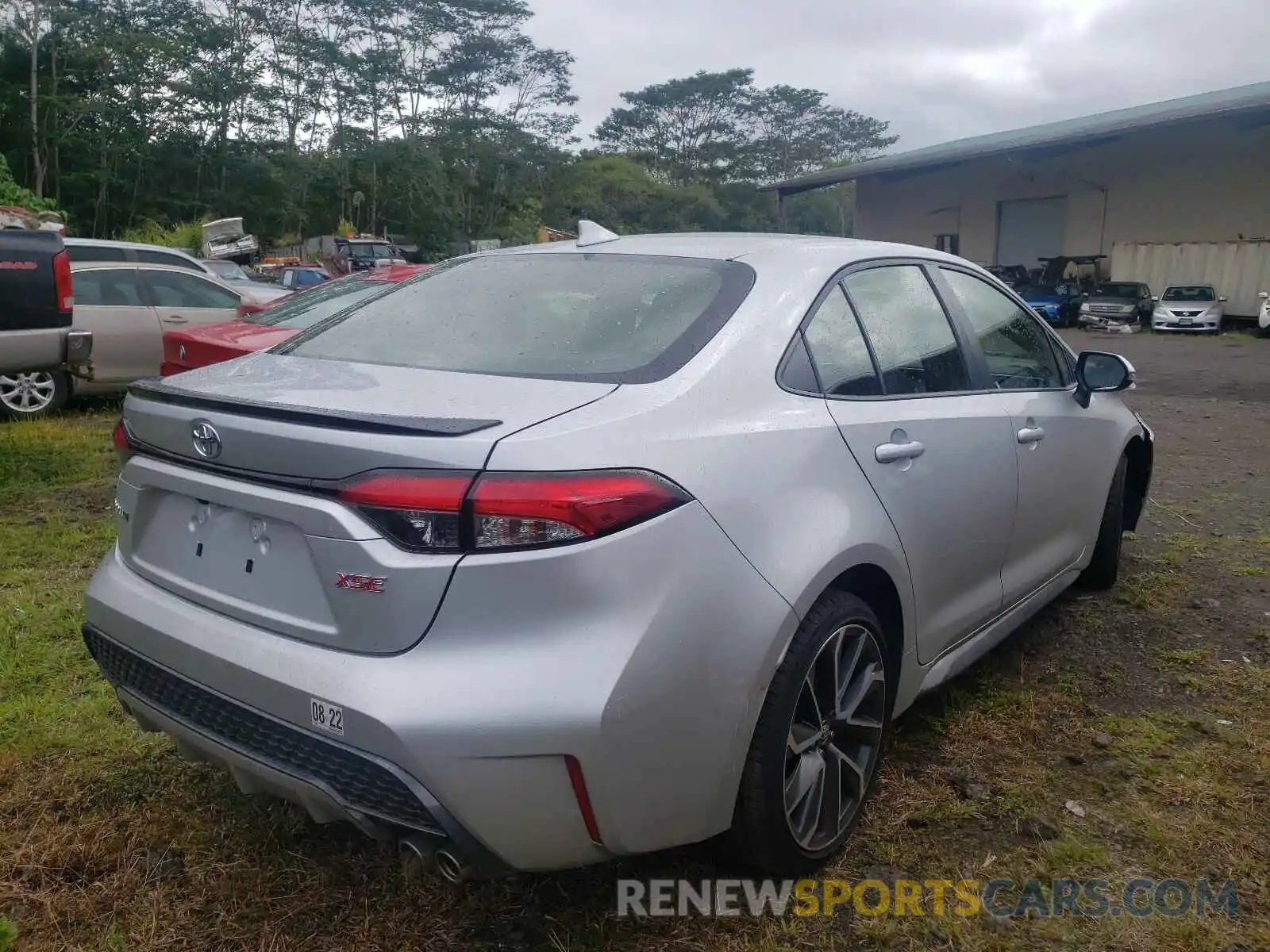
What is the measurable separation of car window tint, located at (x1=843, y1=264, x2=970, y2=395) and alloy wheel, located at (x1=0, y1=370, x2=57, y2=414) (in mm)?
7488

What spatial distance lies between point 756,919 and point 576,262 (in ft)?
5.79

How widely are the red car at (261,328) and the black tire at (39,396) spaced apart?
2.33 m

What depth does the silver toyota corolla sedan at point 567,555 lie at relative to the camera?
1.82m

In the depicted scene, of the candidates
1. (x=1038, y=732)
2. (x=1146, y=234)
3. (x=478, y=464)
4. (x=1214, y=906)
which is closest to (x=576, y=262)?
(x=478, y=464)

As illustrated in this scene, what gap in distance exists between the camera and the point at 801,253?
2740 millimetres

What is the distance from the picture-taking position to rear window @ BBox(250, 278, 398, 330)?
6516 mm

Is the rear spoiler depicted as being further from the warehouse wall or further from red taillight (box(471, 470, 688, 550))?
the warehouse wall

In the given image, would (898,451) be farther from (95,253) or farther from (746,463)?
(95,253)

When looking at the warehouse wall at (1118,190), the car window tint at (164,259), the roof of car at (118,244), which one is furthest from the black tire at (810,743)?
the warehouse wall at (1118,190)

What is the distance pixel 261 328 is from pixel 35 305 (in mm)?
1194

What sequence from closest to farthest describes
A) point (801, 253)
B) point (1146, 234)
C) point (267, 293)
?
point (801, 253)
point (267, 293)
point (1146, 234)

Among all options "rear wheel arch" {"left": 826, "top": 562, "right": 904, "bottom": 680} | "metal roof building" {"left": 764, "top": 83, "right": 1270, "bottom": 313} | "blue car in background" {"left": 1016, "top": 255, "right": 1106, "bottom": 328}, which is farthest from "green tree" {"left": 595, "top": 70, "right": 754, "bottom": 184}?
"rear wheel arch" {"left": 826, "top": 562, "right": 904, "bottom": 680}

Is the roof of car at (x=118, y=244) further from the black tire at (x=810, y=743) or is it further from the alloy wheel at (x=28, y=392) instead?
the black tire at (x=810, y=743)

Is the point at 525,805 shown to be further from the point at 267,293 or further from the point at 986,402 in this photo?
the point at 267,293
